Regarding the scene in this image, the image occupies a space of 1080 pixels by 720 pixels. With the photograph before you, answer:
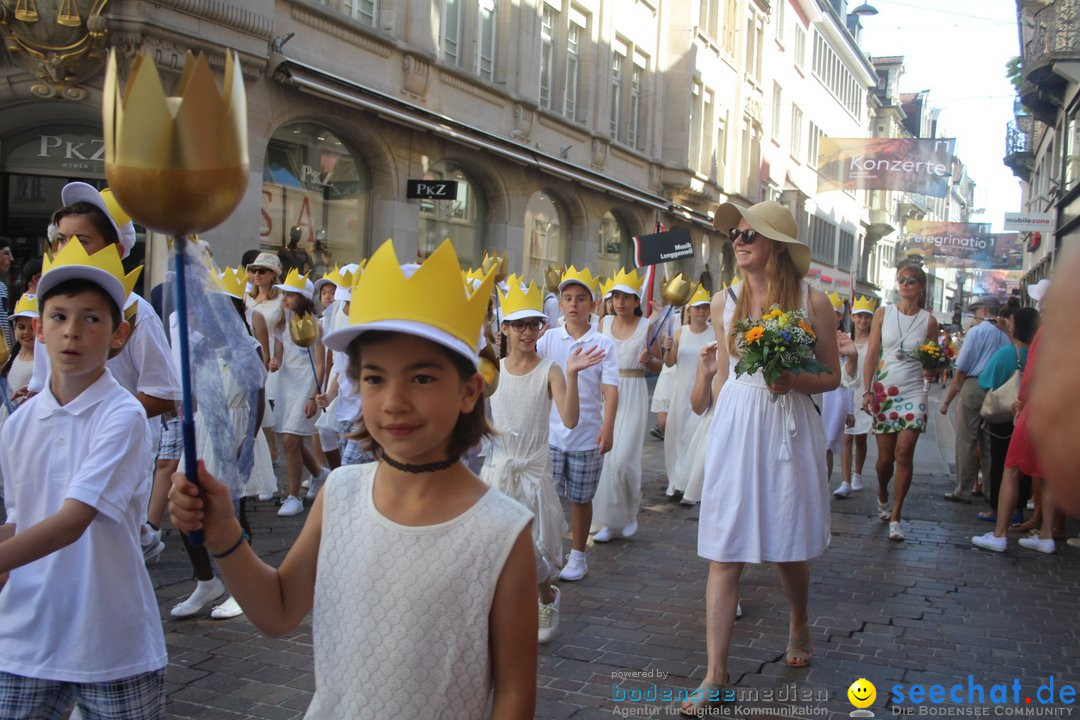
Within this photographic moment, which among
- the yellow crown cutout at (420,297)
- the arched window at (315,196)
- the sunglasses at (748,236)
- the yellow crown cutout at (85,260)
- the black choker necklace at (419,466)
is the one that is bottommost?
the black choker necklace at (419,466)

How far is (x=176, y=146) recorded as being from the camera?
1729 millimetres

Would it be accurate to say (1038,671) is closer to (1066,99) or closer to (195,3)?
(195,3)

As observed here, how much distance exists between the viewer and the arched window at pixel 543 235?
2461 centimetres

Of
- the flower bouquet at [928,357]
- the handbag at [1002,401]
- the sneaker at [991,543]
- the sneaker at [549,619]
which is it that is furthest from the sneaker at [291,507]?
the handbag at [1002,401]

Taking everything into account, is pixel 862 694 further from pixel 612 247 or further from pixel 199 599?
pixel 612 247

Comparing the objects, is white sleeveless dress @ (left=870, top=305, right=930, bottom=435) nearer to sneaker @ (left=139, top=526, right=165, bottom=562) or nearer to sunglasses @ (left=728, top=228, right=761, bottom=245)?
sunglasses @ (left=728, top=228, right=761, bottom=245)

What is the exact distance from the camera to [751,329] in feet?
15.1

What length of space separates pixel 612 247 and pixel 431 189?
1238cm

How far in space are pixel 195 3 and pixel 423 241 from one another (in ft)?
24.6

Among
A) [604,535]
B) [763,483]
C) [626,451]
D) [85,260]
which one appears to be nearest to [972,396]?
[626,451]

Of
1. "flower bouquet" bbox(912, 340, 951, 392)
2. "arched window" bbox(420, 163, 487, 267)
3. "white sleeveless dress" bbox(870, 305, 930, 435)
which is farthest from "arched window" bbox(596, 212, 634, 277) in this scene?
"flower bouquet" bbox(912, 340, 951, 392)

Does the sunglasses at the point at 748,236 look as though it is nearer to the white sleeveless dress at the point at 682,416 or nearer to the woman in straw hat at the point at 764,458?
the woman in straw hat at the point at 764,458

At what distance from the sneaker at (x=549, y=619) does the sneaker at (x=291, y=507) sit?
3.59 metres

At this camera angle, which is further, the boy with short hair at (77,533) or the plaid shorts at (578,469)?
the plaid shorts at (578,469)
